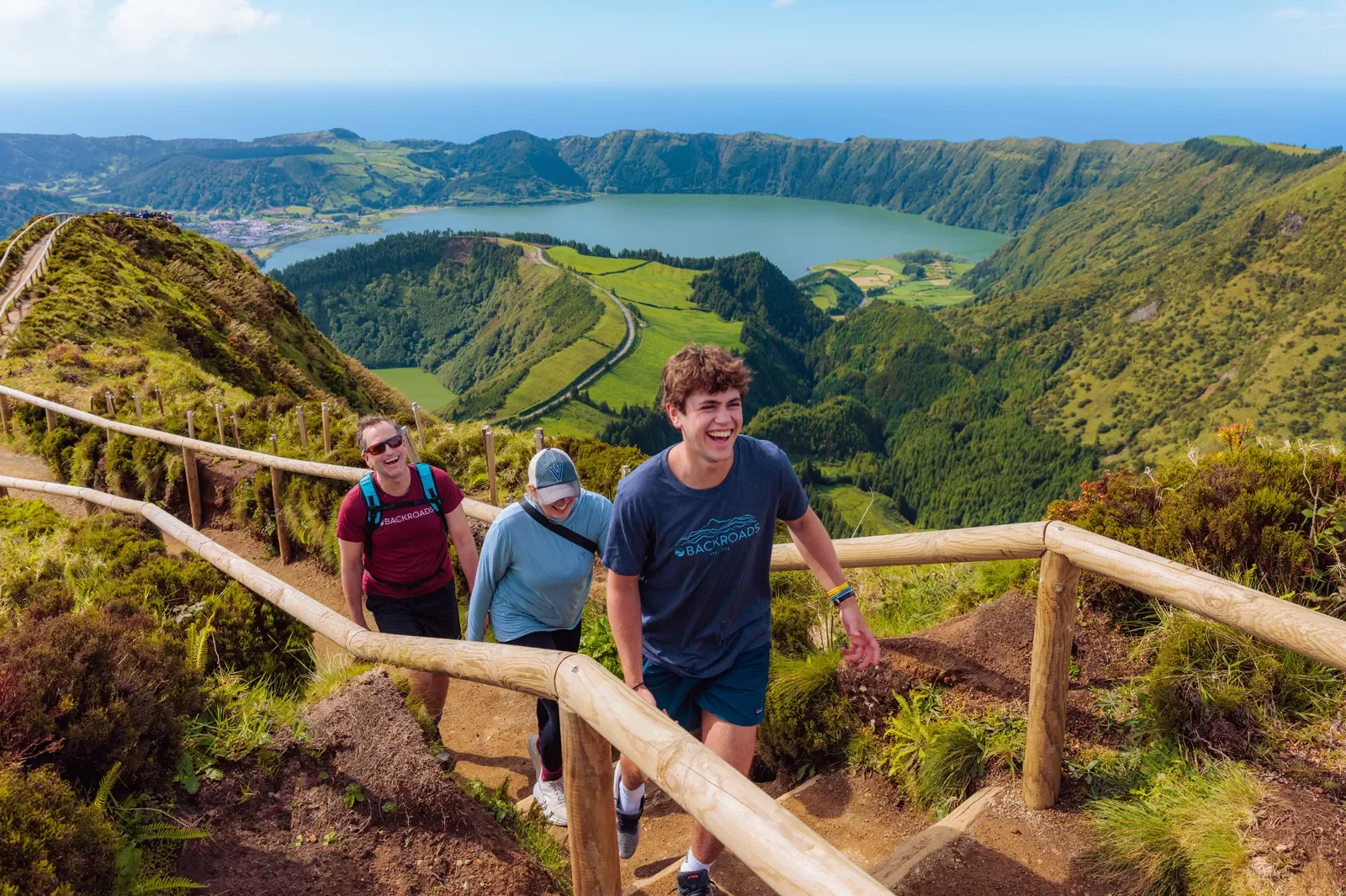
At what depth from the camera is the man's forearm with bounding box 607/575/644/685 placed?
10.1 ft

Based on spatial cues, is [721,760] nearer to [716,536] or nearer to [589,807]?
[589,807]

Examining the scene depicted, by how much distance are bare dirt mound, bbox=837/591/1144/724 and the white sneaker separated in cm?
173

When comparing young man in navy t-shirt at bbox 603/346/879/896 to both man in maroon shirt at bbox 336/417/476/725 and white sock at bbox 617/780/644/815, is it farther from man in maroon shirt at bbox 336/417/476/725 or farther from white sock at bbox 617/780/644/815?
man in maroon shirt at bbox 336/417/476/725

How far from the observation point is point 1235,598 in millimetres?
2635

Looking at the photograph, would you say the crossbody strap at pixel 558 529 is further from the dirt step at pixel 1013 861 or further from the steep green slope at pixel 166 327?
the steep green slope at pixel 166 327

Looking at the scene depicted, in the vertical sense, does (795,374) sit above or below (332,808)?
below

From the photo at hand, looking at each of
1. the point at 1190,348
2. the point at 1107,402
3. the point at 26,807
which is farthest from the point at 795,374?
the point at 26,807

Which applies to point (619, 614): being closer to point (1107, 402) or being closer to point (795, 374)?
point (1107, 402)

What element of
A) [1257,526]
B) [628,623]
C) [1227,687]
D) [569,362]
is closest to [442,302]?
[569,362]

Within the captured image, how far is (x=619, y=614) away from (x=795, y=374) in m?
174

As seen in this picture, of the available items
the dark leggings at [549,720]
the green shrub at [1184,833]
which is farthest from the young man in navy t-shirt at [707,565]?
the green shrub at [1184,833]

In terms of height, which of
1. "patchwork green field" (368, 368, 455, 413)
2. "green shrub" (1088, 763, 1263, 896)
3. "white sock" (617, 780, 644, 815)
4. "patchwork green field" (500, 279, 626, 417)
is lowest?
"patchwork green field" (368, 368, 455, 413)

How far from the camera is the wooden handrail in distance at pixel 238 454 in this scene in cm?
579

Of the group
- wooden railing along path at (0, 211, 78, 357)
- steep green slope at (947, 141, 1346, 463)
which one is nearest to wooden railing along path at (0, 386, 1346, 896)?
wooden railing along path at (0, 211, 78, 357)
